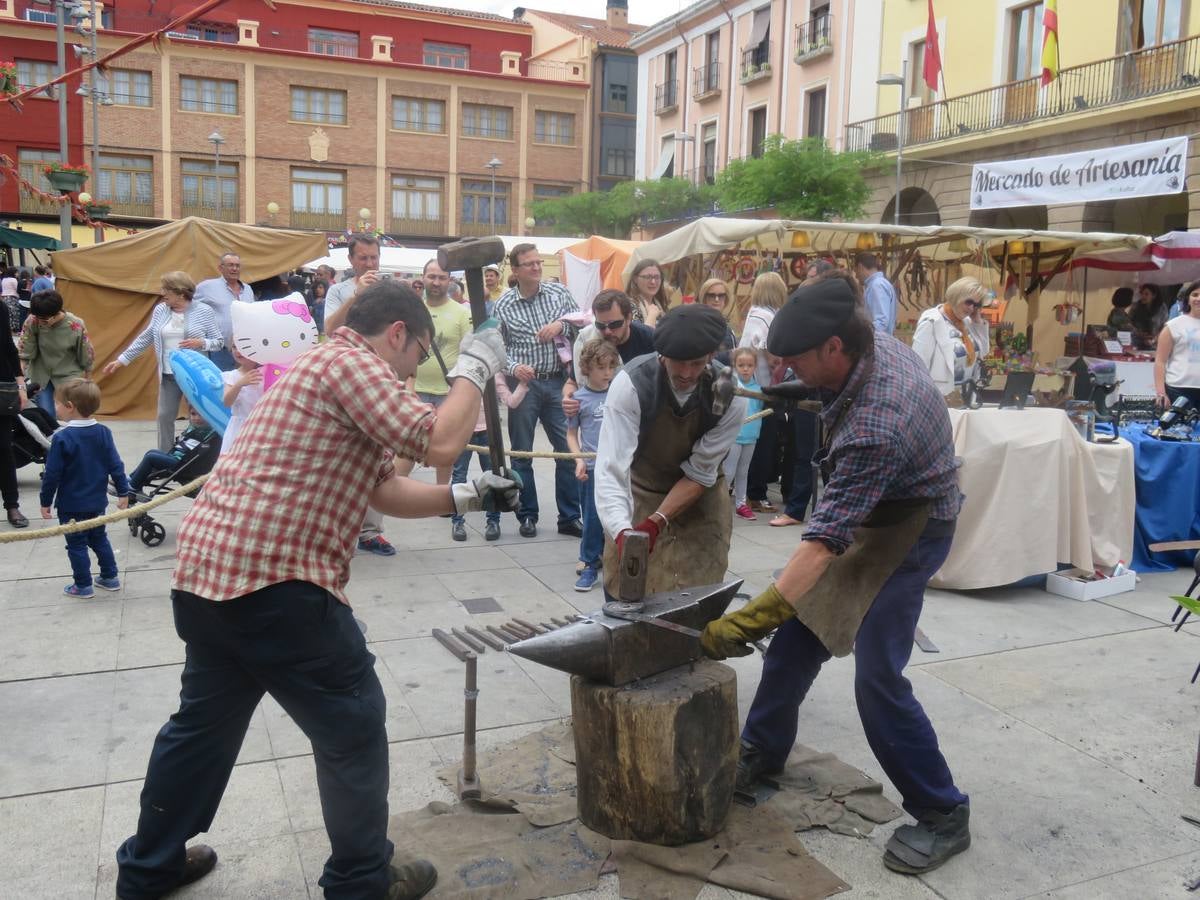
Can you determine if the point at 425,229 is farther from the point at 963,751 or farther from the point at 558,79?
the point at 963,751

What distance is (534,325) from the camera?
21.7 feet

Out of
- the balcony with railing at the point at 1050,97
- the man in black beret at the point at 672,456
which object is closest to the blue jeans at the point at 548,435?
the man in black beret at the point at 672,456

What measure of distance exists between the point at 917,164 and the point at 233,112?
27.4 metres

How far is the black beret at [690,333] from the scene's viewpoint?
337 centimetres

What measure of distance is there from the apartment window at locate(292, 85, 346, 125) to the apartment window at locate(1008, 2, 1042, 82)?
27383 millimetres

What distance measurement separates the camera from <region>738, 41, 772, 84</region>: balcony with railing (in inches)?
1244

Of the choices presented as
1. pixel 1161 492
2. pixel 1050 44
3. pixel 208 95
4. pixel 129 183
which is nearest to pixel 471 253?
pixel 1161 492

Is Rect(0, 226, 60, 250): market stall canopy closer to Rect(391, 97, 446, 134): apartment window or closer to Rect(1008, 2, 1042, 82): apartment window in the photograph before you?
Rect(1008, 2, 1042, 82): apartment window

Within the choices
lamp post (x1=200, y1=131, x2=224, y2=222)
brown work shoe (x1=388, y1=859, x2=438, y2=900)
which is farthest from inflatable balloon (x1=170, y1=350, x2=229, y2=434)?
lamp post (x1=200, y1=131, x2=224, y2=222)

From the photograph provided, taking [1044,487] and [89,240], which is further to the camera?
[89,240]

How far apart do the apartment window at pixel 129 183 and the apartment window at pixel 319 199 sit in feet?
17.7

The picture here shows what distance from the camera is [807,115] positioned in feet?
97.4

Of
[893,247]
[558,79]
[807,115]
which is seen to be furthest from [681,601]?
[558,79]

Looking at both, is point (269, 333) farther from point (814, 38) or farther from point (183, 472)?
point (814, 38)
